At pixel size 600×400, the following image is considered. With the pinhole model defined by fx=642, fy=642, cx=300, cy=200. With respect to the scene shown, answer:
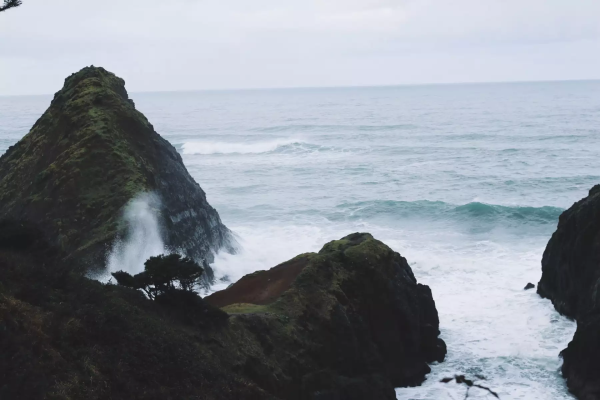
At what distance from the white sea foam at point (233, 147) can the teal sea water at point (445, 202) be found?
0.30 meters

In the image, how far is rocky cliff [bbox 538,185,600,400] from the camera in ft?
71.4

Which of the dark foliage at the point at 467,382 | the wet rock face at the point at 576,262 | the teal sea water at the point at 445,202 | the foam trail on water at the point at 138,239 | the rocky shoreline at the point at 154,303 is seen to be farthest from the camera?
the foam trail on water at the point at 138,239

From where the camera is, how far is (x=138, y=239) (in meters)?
28.1

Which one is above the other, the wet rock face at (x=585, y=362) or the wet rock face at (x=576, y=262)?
Answer: the wet rock face at (x=576, y=262)

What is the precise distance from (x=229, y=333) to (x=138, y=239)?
10.6 m

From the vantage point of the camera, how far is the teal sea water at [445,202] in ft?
88.4

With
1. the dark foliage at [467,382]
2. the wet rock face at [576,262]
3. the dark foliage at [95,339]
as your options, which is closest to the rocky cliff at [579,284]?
the wet rock face at [576,262]

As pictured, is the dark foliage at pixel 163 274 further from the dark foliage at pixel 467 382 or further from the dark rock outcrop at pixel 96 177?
the dark foliage at pixel 467 382

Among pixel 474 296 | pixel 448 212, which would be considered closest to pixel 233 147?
pixel 448 212

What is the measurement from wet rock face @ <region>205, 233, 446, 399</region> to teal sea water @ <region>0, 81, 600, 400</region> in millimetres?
1505

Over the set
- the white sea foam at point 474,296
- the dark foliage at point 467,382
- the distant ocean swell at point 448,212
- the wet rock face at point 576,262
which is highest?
the wet rock face at point 576,262

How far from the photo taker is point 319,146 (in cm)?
9162

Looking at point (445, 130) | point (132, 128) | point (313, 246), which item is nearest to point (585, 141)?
point (445, 130)

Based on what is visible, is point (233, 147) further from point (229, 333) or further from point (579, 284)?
point (229, 333)
